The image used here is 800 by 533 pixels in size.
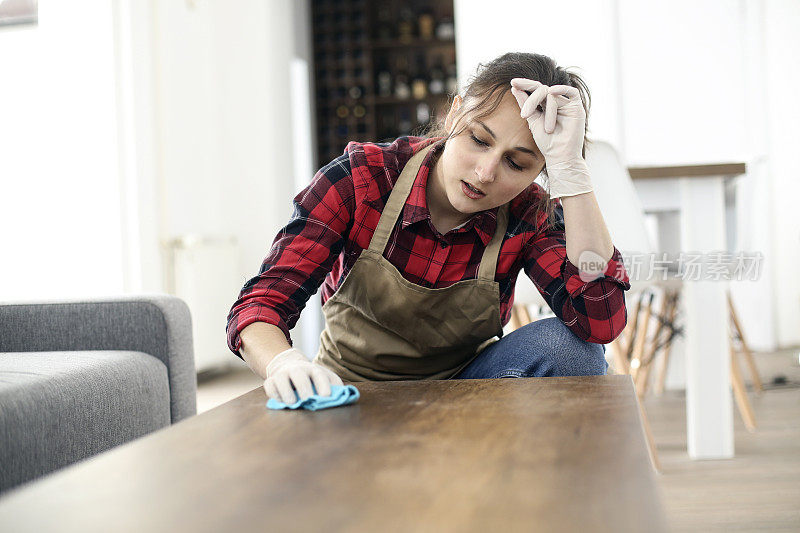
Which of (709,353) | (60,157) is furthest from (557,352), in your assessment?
(60,157)

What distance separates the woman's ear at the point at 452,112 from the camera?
4.59 ft

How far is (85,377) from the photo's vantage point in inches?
53.0

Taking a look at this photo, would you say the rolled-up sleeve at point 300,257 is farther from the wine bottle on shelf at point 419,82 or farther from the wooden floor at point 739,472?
the wine bottle on shelf at point 419,82

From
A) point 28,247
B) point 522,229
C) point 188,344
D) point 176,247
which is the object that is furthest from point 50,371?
point 176,247

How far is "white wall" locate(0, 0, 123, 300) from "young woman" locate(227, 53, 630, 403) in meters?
2.23

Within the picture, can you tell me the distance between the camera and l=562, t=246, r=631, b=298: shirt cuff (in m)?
1.36

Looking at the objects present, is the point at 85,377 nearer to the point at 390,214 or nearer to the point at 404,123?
the point at 390,214

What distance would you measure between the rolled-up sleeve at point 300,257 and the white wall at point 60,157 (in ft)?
7.50

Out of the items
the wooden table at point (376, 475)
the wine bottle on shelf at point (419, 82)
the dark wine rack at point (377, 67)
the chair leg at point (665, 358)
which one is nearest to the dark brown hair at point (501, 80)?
the wooden table at point (376, 475)

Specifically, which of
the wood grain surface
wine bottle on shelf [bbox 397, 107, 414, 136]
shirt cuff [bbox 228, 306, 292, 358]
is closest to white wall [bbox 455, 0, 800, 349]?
wine bottle on shelf [bbox 397, 107, 414, 136]

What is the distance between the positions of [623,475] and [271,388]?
505mm

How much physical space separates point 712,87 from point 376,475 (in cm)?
486

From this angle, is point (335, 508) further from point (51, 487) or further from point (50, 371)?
point (50, 371)

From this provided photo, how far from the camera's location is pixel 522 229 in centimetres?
141
